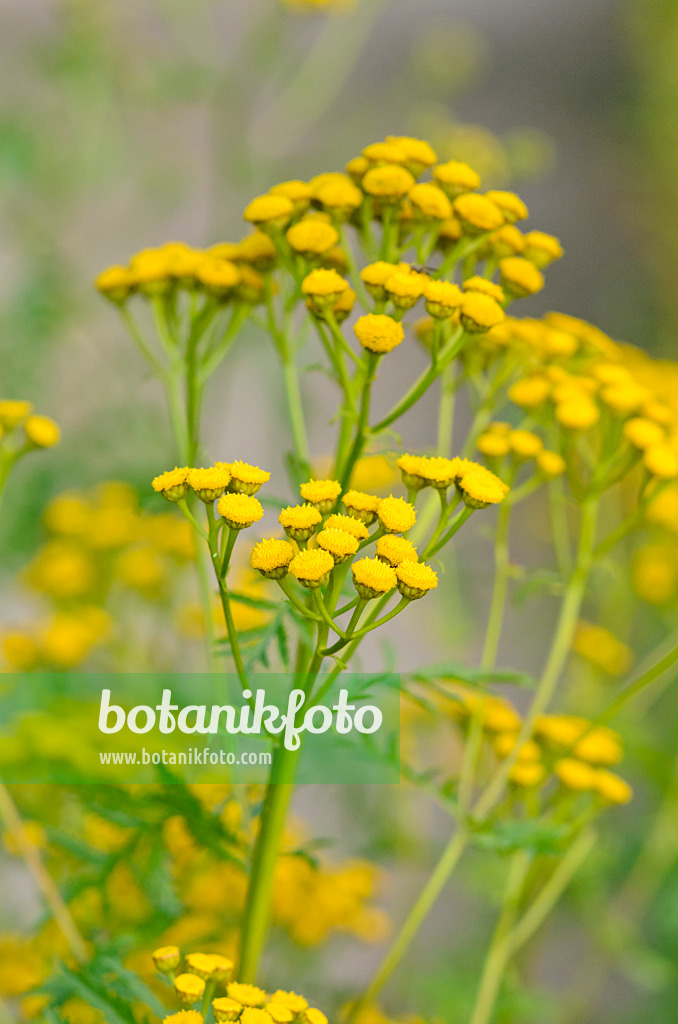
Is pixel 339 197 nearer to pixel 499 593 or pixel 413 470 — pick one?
pixel 413 470

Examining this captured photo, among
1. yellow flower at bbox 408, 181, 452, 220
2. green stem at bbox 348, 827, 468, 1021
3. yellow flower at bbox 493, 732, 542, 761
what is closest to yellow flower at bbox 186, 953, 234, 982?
green stem at bbox 348, 827, 468, 1021

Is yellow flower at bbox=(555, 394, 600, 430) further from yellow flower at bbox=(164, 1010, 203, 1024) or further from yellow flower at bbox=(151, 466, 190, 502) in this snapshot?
yellow flower at bbox=(164, 1010, 203, 1024)

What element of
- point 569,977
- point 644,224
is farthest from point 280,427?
point 569,977

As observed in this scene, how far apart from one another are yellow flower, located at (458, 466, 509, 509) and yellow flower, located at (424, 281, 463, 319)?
9cm

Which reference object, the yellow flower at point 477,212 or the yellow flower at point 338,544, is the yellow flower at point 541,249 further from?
the yellow flower at point 338,544

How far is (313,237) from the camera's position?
1.46ft

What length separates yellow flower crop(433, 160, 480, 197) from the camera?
1.52ft

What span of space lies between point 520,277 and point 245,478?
22cm

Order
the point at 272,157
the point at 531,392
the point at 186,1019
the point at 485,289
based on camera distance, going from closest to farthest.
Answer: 1. the point at 186,1019
2. the point at 485,289
3. the point at 531,392
4. the point at 272,157

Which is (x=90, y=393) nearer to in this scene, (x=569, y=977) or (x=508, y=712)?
(x=508, y=712)

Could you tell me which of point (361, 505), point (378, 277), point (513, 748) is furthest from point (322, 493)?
point (513, 748)

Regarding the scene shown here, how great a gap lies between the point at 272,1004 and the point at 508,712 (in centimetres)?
32

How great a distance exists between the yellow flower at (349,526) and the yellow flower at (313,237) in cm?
16

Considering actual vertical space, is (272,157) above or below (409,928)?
above
